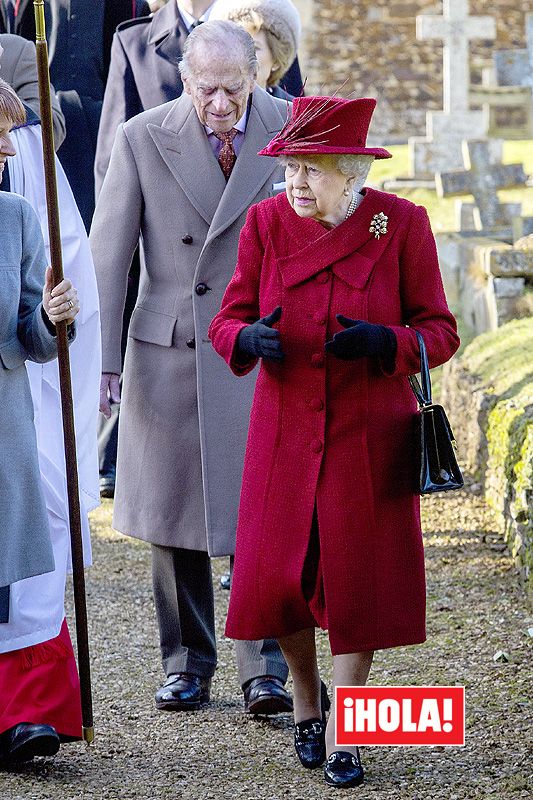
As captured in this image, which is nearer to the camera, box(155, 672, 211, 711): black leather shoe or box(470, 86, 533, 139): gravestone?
box(155, 672, 211, 711): black leather shoe

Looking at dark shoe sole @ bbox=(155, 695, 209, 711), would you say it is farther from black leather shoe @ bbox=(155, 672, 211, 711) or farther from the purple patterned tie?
the purple patterned tie

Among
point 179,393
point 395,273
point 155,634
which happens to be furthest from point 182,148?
point 155,634

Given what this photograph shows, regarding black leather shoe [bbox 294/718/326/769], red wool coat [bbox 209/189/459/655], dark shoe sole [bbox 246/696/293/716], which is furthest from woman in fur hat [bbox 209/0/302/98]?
black leather shoe [bbox 294/718/326/769]

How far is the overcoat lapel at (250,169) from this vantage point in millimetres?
4129

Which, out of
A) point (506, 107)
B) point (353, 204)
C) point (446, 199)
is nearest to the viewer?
point (353, 204)

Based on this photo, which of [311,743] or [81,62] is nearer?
[311,743]

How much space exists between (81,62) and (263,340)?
355 centimetres

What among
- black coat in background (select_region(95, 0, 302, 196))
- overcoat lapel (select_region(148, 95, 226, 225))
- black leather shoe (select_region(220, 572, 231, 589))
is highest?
black coat in background (select_region(95, 0, 302, 196))

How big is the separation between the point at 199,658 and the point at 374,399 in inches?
44.2

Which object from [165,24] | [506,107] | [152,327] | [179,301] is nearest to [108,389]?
[152,327]

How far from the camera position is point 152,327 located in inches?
167

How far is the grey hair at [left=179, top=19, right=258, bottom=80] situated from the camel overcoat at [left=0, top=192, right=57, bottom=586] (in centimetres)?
64

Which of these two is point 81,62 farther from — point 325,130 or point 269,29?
point 325,130

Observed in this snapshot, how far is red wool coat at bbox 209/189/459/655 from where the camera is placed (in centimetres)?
347
